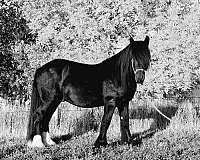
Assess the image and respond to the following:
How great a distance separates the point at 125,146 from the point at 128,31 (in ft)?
14.1

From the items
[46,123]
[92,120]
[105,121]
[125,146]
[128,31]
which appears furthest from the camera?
[128,31]

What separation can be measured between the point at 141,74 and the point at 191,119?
394 centimetres

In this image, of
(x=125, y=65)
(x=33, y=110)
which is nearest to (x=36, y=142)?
(x=33, y=110)

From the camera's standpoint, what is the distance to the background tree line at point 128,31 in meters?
8.30

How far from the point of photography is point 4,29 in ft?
47.6

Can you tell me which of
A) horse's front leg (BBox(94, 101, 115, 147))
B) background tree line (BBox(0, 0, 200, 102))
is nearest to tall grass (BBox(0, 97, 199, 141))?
background tree line (BBox(0, 0, 200, 102))

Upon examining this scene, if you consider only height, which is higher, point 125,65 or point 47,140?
point 125,65

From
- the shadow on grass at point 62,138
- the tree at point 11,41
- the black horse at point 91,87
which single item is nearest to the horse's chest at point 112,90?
the black horse at point 91,87

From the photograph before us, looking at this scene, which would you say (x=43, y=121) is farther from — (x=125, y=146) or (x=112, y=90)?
(x=125, y=146)

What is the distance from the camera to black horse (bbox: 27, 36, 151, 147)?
221 inches

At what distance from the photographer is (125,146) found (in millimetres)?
5570

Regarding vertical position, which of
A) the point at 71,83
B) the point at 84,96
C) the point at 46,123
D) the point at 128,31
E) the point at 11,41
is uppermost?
the point at 11,41

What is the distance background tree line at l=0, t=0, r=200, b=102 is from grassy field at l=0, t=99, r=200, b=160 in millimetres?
863

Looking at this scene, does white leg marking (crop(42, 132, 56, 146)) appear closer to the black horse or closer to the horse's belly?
the black horse
